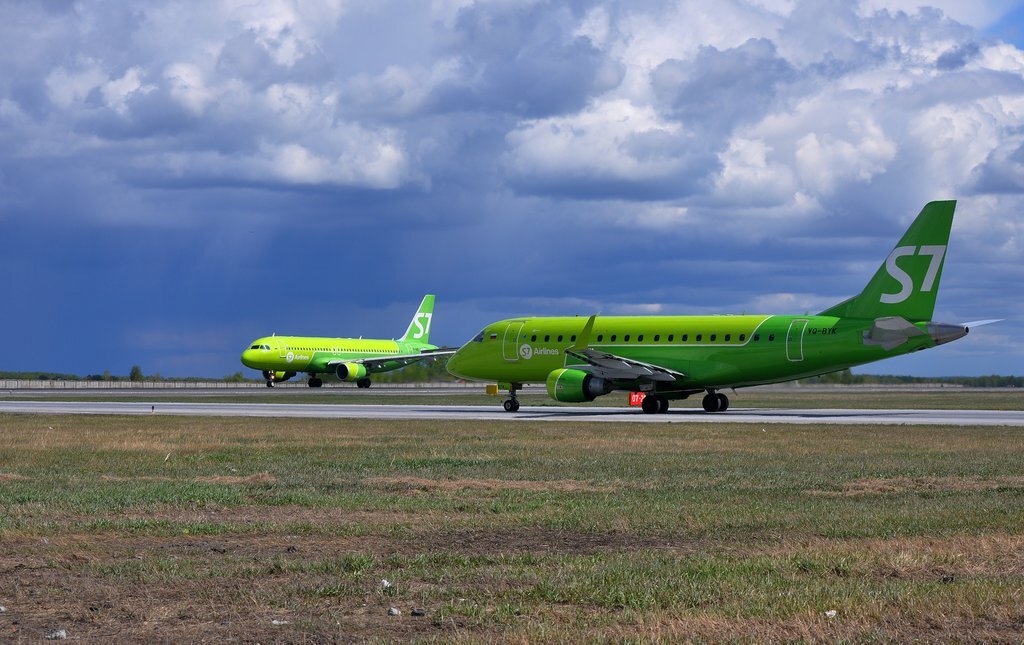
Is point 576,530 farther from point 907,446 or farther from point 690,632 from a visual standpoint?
point 907,446

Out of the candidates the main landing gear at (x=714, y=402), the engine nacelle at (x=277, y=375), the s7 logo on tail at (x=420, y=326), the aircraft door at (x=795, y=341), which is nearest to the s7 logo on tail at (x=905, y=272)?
the aircraft door at (x=795, y=341)

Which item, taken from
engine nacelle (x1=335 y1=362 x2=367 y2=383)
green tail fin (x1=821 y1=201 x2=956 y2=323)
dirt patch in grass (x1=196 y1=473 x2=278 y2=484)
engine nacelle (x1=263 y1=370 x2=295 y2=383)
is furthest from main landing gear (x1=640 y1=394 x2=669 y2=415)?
engine nacelle (x1=263 y1=370 x2=295 y2=383)

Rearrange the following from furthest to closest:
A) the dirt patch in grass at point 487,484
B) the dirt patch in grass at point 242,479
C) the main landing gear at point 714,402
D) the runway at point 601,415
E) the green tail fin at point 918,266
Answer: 1. the main landing gear at point 714,402
2. the green tail fin at point 918,266
3. the runway at point 601,415
4. the dirt patch in grass at point 242,479
5. the dirt patch in grass at point 487,484

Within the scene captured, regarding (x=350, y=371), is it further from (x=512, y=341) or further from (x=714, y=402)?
(x=714, y=402)

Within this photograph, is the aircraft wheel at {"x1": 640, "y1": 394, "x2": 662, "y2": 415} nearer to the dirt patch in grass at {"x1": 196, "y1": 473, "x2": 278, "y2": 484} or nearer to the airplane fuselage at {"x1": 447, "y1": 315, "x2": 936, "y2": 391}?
Answer: the airplane fuselage at {"x1": 447, "y1": 315, "x2": 936, "y2": 391}

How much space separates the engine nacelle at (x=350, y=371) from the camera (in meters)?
88.4

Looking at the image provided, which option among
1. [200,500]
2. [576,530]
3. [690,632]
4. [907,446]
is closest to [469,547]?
[576,530]

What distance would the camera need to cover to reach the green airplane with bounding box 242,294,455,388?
86562mm

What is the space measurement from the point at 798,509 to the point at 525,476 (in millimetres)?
5853

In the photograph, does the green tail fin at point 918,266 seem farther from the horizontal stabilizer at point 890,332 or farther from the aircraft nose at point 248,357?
the aircraft nose at point 248,357

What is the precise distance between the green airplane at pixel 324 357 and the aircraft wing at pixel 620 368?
46156mm

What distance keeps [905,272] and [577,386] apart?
12021 mm

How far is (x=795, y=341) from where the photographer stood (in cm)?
4166

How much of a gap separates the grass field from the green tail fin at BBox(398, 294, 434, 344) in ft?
268
